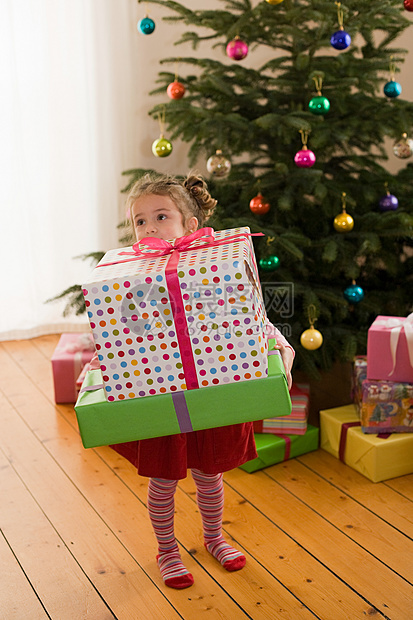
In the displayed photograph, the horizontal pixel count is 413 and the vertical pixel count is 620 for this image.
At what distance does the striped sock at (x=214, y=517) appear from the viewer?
1.69m

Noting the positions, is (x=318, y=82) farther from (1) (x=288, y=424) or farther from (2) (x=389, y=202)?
(1) (x=288, y=424)

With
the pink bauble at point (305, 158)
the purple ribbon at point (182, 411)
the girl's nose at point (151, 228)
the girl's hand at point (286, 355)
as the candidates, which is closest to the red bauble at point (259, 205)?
the pink bauble at point (305, 158)

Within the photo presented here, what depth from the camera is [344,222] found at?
7.52 feet

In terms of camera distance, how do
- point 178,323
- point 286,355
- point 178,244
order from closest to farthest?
1. point 178,323
2. point 178,244
3. point 286,355

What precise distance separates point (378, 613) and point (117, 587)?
0.61 m

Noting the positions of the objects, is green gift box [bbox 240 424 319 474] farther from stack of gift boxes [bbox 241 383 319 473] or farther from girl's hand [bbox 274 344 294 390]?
girl's hand [bbox 274 344 294 390]

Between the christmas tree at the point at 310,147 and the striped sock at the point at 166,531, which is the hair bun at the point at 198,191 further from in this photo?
the striped sock at the point at 166,531

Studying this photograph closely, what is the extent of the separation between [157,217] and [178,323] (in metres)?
0.41

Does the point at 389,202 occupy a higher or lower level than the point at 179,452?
higher

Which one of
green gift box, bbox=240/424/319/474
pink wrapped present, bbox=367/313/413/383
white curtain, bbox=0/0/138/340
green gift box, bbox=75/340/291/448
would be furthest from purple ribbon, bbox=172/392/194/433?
white curtain, bbox=0/0/138/340

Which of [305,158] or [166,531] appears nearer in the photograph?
[166,531]

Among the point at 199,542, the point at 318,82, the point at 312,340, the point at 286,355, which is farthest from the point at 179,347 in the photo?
the point at 318,82

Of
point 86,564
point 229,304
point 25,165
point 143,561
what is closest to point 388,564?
point 143,561

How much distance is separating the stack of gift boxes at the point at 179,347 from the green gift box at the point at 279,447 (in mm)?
865
